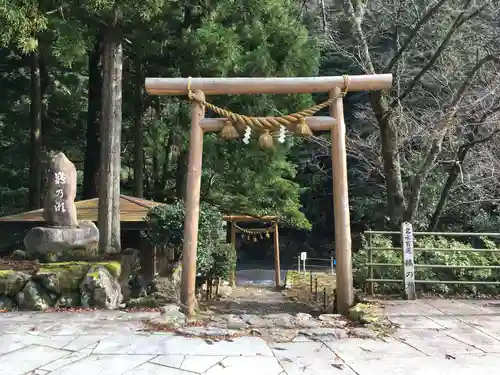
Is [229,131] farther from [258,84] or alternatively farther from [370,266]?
[370,266]

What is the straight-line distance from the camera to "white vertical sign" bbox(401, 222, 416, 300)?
7934 millimetres

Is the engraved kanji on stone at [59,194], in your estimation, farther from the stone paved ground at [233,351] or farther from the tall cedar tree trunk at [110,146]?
the stone paved ground at [233,351]

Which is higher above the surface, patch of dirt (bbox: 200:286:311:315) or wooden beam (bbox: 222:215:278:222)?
wooden beam (bbox: 222:215:278:222)

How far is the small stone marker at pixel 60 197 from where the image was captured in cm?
→ 893

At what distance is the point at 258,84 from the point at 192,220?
2.30m

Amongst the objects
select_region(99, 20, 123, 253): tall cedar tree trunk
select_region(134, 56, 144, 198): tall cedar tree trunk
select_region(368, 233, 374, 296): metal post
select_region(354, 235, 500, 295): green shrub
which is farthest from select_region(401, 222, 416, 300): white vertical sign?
select_region(134, 56, 144, 198): tall cedar tree trunk

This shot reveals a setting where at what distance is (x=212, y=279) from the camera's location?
11047 mm

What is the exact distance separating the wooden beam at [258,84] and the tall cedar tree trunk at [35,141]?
10942mm

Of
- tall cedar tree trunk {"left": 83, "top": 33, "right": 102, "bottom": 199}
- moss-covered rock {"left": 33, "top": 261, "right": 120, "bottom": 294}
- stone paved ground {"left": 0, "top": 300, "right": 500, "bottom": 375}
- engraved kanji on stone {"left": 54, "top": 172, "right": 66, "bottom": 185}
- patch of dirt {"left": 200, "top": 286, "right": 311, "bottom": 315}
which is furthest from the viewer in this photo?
tall cedar tree trunk {"left": 83, "top": 33, "right": 102, "bottom": 199}

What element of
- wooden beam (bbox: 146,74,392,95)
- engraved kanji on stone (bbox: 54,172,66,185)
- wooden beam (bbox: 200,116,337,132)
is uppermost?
wooden beam (bbox: 146,74,392,95)

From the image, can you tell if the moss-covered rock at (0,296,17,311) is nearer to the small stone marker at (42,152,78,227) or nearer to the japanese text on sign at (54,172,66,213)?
the small stone marker at (42,152,78,227)

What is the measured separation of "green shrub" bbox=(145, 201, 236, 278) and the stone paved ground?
10.2 ft

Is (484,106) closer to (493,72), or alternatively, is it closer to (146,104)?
(493,72)

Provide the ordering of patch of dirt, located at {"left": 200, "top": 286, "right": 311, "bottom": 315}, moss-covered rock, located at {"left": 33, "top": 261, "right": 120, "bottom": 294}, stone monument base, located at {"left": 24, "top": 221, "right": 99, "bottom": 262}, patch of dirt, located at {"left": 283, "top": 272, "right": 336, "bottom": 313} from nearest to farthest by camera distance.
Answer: moss-covered rock, located at {"left": 33, "top": 261, "right": 120, "bottom": 294}
patch of dirt, located at {"left": 200, "top": 286, "right": 311, "bottom": 315}
stone monument base, located at {"left": 24, "top": 221, "right": 99, "bottom": 262}
patch of dirt, located at {"left": 283, "top": 272, "right": 336, "bottom": 313}
